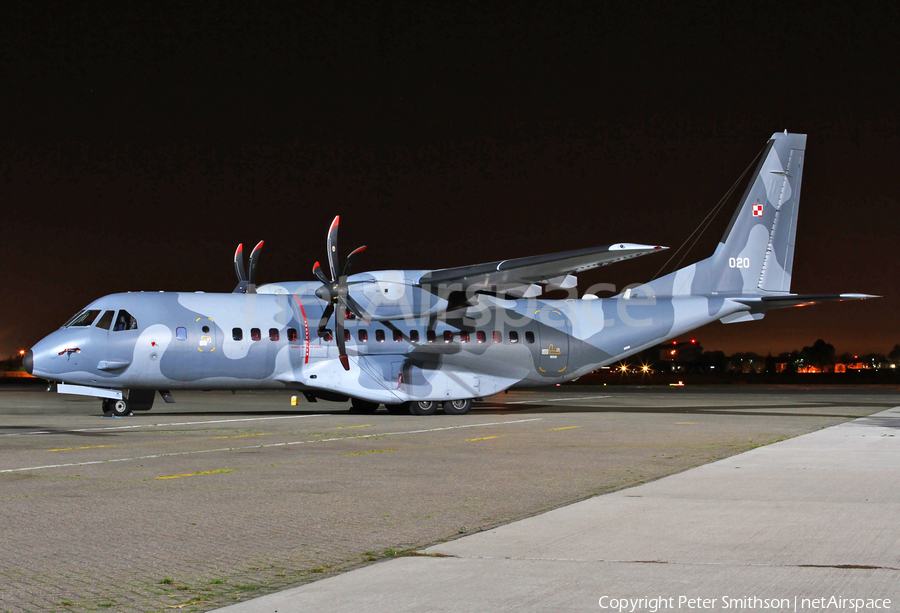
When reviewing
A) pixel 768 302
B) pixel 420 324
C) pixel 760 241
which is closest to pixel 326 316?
pixel 420 324

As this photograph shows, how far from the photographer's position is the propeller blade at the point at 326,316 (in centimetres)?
2450

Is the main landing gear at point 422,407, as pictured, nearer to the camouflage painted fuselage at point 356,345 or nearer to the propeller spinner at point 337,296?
the camouflage painted fuselage at point 356,345

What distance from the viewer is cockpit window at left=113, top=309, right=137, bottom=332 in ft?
74.9

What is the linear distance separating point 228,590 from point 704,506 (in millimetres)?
5040

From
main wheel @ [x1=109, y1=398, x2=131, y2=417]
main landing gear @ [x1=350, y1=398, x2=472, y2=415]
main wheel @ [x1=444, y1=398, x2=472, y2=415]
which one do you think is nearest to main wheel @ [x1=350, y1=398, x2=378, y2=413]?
main landing gear @ [x1=350, y1=398, x2=472, y2=415]

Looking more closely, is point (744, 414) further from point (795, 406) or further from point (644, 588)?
point (644, 588)

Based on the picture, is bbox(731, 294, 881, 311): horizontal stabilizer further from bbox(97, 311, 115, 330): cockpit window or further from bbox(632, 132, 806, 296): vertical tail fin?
bbox(97, 311, 115, 330): cockpit window

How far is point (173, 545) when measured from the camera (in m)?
7.04

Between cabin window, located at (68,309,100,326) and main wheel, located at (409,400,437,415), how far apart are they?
30.0 feet

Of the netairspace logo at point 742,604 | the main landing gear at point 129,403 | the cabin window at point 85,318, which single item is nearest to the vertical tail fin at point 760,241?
the main landing gear at point 129,403

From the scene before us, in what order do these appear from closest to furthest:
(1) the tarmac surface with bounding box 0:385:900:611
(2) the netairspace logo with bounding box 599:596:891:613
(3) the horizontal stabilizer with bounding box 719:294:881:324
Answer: (2) the netairspace logo with bounding box 599:596:891:613 < (1) the tarmac surface with bounding box 0:385:900:611 < (3) the horizontal stabilizer with bounding box 719:294:881:324

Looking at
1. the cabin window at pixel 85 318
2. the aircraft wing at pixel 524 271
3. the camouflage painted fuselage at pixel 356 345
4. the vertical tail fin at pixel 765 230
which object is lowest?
the camouflage painted fuselage at pixel 356 345

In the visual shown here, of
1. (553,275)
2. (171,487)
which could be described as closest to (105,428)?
(171,487)

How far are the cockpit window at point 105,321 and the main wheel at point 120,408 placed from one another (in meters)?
2.31
